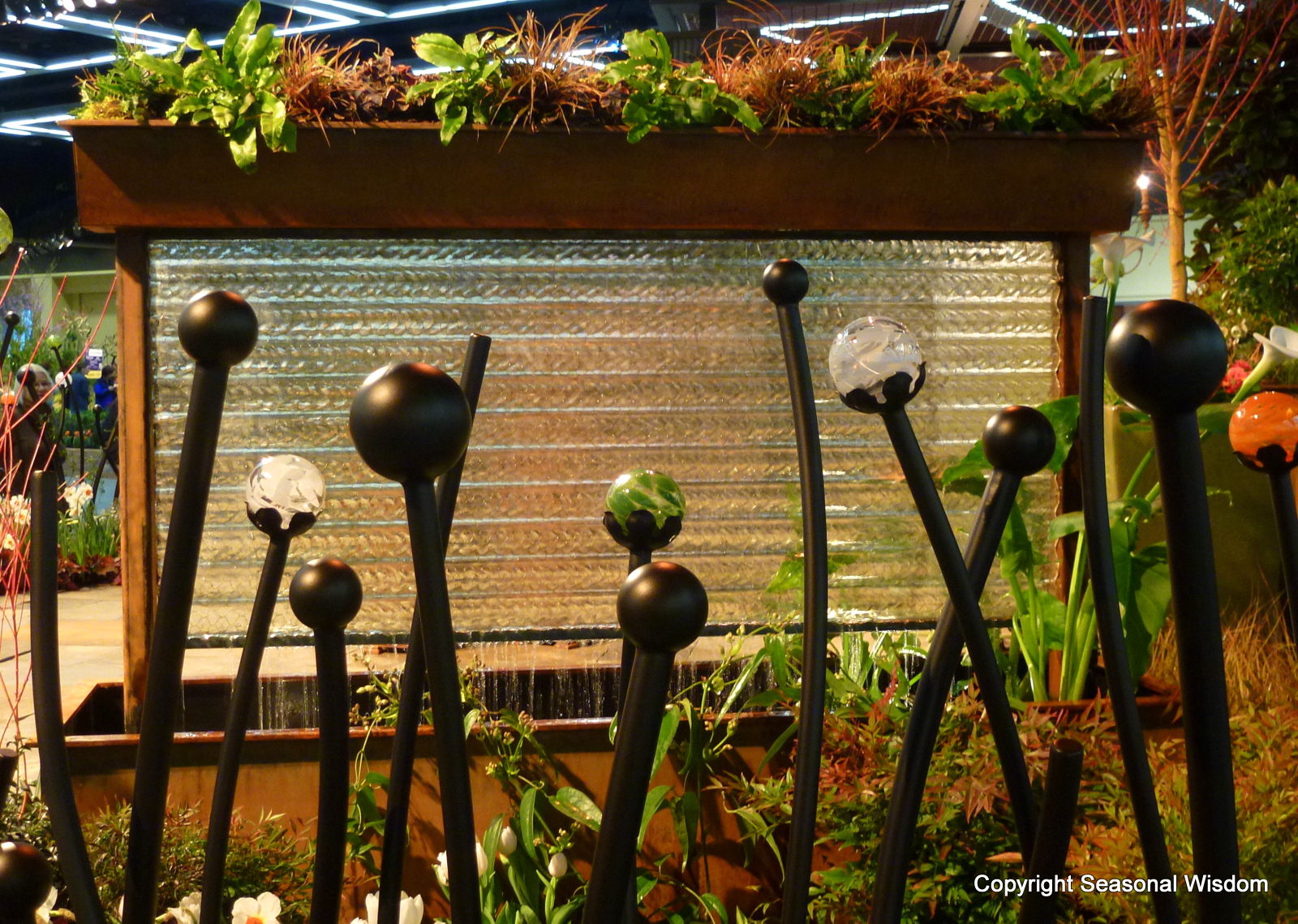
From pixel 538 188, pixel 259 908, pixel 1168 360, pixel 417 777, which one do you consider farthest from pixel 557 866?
pixel 1168 360

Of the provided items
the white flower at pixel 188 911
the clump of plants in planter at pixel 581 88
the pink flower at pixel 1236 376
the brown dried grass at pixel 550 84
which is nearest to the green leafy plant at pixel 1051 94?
the clump of plants in planter at pixel 581 88

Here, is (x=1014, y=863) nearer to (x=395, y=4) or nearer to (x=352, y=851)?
A: (x=352, y=851)

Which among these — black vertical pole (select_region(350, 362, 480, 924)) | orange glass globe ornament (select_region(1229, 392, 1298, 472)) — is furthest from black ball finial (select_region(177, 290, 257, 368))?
orange glass globe ornament (select_region(1229, 392, 1298, 472))

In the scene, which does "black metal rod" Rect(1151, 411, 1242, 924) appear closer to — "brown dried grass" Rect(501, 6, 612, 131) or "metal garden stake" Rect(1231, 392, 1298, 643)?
"metal garden stake" Rect(1231, 392, 1298, 643)

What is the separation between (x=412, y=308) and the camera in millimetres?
1680

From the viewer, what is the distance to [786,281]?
59 cm

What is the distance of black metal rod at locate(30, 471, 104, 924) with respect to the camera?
1.63 feet

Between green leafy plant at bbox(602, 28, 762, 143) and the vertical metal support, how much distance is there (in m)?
Result: 0.78

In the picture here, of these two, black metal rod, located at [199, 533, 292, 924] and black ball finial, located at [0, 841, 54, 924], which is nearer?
black ball finial, located at [0, 841, 54, 924]

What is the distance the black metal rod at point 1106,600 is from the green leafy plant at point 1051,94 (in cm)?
130

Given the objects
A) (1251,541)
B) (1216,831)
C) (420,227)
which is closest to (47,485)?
(1216,831)

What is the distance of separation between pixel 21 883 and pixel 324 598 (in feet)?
0.48

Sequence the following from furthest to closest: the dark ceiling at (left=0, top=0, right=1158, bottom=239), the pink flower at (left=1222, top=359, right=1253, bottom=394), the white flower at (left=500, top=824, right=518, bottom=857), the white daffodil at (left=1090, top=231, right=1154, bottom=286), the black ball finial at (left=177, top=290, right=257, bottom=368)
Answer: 1. the dark ceiling at (left=0, top=0, right=1158, bottom=239)
2. the pink flower at (left=1222, top=359, right=1253, bottom=394)
3. the white daffodil at (left=1090, top=231, right=1154, bottom=286)
4. the white flower at (left=500, top=824, right=518, bottom=857)
5. the black ball finial at (left=177, top=290, right=257, bottom=368)

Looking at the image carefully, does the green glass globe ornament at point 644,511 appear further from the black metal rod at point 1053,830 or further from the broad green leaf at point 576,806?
the broad green leaf at point 576,806
